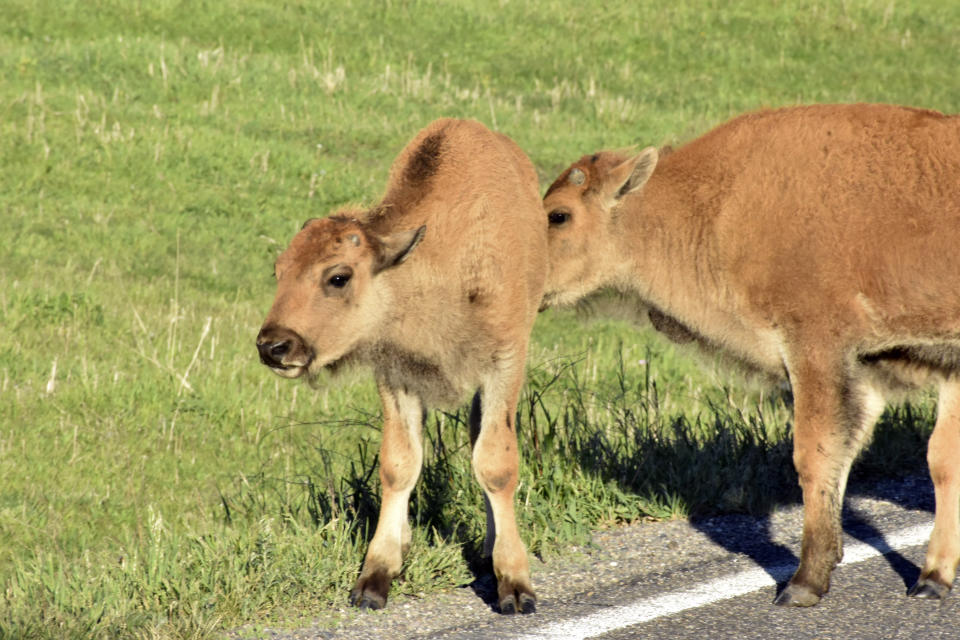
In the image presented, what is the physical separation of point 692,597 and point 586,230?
7.64 feet

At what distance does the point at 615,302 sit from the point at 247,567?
8.98 feet

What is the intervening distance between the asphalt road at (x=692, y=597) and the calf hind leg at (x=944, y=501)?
3.5 inches

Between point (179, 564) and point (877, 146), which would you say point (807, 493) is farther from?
point (179, 564)

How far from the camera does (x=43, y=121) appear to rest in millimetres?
15062

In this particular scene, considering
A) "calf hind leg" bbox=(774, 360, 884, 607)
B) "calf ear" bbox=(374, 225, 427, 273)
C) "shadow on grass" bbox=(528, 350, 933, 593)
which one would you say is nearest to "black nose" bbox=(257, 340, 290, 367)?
"calf ear" bbox=(374, 225, 427, 273)

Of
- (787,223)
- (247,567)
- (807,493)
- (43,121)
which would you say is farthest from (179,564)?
(43,121)

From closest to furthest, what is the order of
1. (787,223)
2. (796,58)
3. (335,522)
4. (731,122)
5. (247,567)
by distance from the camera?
(247,567) → (335,522) → (787,223) → (731,122) → (796,58)

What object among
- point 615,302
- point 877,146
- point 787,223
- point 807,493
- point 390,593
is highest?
point 877,146

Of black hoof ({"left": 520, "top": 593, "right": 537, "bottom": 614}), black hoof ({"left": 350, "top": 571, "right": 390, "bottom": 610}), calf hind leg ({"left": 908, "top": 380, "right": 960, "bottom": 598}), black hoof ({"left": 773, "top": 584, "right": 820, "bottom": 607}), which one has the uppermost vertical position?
calf hind leg ({"left": 908, "top": 380, "right": 960, "bottom": 598})

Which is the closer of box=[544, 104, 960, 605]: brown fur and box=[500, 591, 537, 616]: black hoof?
box=[500, 591, 537, 616]: black hoof

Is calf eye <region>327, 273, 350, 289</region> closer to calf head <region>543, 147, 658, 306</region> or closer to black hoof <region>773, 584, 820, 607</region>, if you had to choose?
calf head <region>543, 147, 658, 306</region>

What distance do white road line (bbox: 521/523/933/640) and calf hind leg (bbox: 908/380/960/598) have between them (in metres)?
0.25

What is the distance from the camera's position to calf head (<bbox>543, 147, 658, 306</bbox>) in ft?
22.2

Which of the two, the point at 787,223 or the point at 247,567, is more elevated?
the point at 787,223
